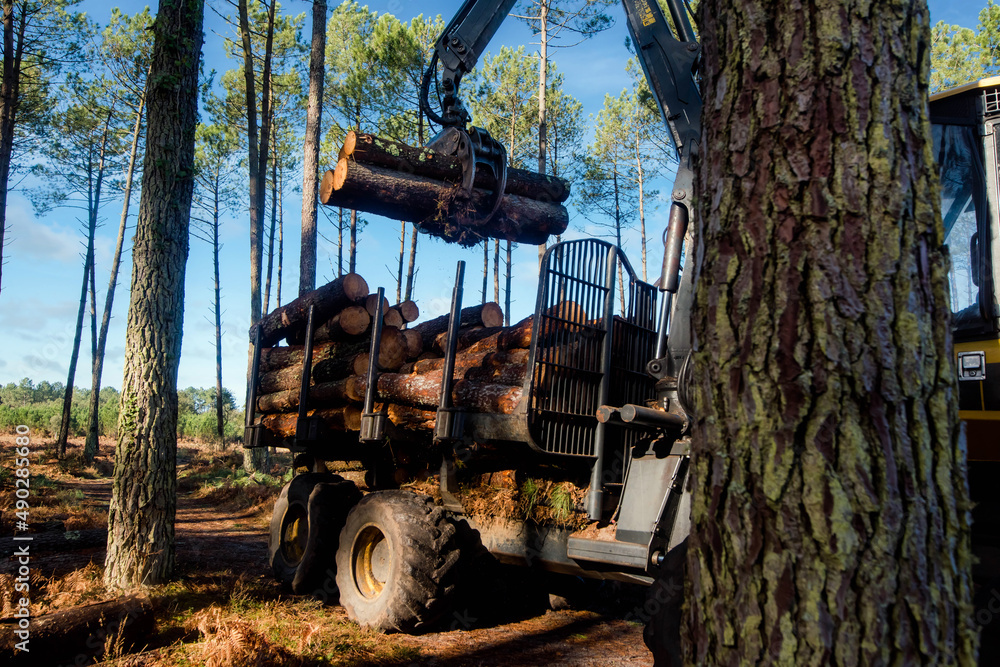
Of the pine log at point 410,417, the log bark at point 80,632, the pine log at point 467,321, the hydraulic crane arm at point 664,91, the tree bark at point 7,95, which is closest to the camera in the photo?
the log bark at point 80,632

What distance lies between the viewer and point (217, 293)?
1107 inches

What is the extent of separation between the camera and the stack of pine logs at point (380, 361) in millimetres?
5168

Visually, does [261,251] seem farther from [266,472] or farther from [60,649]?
[60,649]

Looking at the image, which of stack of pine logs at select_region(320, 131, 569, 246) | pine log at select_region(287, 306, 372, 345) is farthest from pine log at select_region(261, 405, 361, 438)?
stack of pine logs at select_region(320, 131, 569, 246)

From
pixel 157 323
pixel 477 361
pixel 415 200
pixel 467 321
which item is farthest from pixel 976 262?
pixel 157 323

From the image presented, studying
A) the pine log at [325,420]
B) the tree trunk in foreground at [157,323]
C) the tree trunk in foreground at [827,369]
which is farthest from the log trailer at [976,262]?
the tree trunk in foreground at [157,323]

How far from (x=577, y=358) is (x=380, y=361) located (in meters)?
2.10

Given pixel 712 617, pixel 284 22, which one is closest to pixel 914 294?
pixel 712 617

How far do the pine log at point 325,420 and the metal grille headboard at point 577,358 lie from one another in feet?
7.56

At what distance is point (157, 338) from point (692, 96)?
16.3 feet

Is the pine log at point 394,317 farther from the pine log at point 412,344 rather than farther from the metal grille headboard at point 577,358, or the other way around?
the metal grille headboard at point 577,358

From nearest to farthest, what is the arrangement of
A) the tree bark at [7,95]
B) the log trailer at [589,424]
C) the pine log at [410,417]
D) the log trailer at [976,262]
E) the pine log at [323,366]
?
the log trailer at [976,262] → the log trailer at [589,424] → the pine log at [410,417] → the pine log at [323,366] → the tree bark at [7,95]

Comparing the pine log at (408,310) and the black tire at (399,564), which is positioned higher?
the pine log at (408,310)

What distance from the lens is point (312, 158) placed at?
14.8 metres
